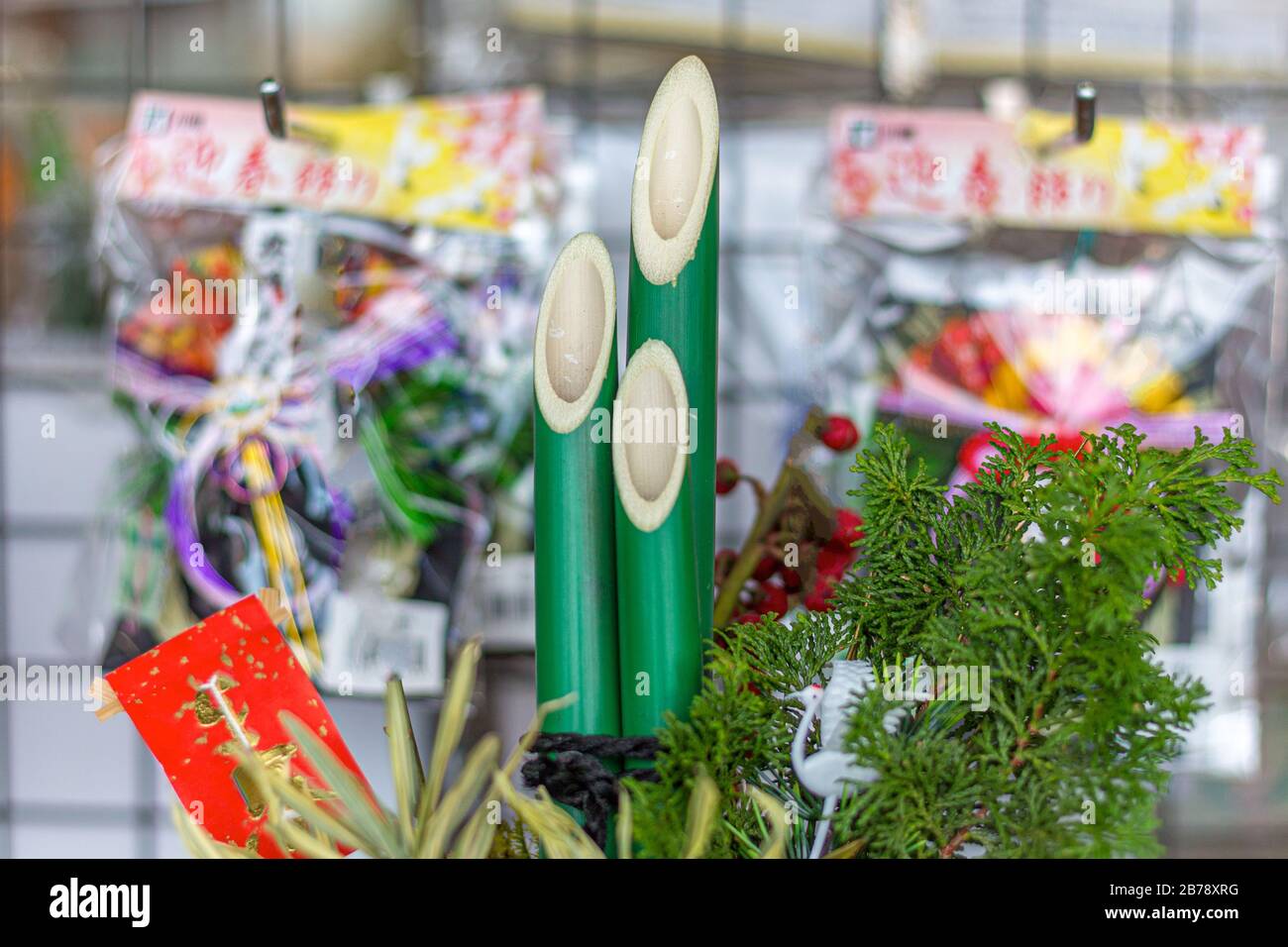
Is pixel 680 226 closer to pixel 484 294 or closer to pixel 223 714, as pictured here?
pixel 223 714

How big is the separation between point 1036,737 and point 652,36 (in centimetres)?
86

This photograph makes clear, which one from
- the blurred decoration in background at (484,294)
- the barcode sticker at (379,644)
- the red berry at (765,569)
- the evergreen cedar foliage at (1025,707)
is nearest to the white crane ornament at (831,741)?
the evergreen cedar foliage at (1025,707)

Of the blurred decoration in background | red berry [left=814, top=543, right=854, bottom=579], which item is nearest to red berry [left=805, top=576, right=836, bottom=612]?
red berry [left=814, top=543, right=854, bottom=579]

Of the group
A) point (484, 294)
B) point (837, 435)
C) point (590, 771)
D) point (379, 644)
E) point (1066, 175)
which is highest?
point (1066, 175)

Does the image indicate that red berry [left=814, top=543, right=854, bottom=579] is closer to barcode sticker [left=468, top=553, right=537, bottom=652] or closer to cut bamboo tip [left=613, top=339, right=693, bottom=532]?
cut bamboo tip [left=613, top=339, right=693, bottom=532]

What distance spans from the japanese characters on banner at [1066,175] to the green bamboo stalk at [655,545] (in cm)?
71

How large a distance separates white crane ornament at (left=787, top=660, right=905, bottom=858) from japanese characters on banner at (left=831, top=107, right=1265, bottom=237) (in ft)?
2.33

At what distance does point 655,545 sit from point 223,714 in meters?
0.17

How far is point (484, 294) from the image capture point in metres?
0.91

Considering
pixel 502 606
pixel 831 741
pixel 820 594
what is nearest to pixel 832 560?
pixel 820 594

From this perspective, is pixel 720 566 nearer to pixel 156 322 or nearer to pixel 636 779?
pixel 636 779

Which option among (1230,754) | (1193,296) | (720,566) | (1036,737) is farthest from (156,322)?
(1230,754)

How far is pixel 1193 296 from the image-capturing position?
0.93 m

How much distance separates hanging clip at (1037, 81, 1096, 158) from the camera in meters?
0.80
